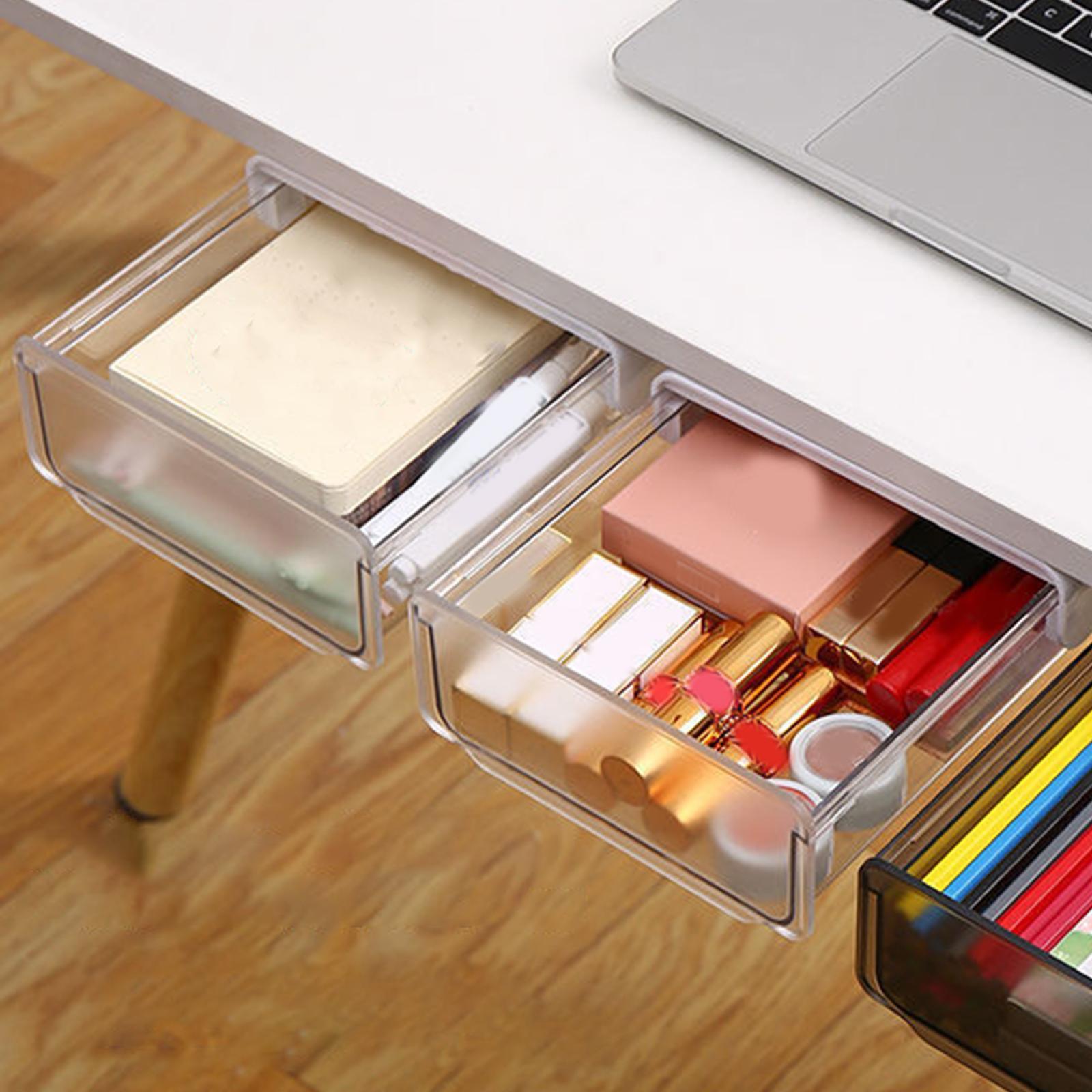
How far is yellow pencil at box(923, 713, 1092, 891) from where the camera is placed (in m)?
0.79

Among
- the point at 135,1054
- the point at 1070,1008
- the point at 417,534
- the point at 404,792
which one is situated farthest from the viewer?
the point at 404,792

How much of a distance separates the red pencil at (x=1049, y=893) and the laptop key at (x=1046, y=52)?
292 millimetres

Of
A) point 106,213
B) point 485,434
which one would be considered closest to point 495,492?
point 485,434

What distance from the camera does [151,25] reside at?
3.11 ft

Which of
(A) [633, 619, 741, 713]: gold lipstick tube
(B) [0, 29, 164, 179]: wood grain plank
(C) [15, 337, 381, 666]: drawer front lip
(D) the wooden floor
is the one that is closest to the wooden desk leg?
(D) the wooden floor

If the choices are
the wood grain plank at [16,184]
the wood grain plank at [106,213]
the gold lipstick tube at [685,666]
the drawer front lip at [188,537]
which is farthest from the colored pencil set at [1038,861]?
the wood grain plank at [16,184]

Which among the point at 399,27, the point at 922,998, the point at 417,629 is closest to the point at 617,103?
the point at 399,27

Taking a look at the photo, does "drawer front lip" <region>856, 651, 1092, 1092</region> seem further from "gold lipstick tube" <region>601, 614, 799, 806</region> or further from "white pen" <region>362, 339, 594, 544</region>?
"white pen" <region>362, 339, 594, 544</region>

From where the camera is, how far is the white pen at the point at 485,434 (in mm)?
865

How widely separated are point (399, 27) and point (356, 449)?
0.61 ft

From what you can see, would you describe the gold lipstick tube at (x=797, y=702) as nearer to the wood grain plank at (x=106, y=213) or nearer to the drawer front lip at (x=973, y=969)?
the drawer front lip at (x=973, y=969)

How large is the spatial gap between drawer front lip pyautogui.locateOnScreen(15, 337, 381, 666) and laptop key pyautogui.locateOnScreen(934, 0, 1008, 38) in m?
0.31

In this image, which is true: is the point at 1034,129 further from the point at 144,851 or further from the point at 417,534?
the point at 144,851

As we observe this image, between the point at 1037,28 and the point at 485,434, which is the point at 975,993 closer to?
the point at 485,434
